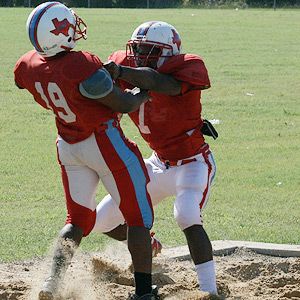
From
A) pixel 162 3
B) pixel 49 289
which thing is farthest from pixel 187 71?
pixel 162 3

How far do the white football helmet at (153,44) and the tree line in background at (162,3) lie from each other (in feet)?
154

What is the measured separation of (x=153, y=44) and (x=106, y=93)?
2.81ft

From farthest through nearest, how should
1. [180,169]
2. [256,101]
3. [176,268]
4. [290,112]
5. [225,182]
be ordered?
[256,101]
[290,112]
[225,182]
[176,268]
[180,169]

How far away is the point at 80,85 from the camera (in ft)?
18.3

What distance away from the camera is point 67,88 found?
18.4 feet

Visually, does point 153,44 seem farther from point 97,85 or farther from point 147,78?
point 97,85

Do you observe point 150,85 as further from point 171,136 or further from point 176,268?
point 176,268

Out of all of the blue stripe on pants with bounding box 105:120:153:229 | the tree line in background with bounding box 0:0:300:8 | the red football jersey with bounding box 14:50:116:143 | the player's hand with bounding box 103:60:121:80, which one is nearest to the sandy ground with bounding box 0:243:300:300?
the blue stripe on pants with bounding box 105:120:153:229

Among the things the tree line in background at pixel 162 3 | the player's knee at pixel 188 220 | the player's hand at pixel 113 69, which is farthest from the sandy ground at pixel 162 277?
the tree line in background at pixel 162 3

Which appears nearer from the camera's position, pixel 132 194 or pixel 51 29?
pixel 51 29

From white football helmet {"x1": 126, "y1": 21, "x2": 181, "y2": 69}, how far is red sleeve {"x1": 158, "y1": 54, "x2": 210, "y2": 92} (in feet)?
0.40

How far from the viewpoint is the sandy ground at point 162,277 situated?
6262 millimetres

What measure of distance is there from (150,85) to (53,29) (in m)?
0.77

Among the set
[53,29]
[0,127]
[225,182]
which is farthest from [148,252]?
[0,127]
